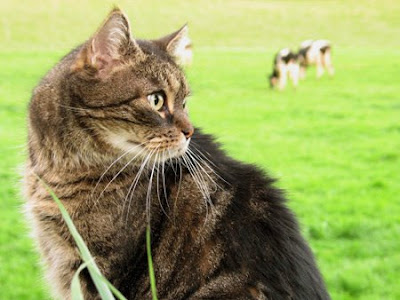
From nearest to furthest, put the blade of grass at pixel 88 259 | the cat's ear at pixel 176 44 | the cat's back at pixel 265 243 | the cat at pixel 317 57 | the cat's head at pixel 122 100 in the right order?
1. the blade of grass at pixel 88 259
2. the cat's back at pixel 265 243
3. the cat's head at pixel 122 100
4. the cat's ear at pixel 176 44
5. the cat at pixel 317 57

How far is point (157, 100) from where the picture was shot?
2.65 meters

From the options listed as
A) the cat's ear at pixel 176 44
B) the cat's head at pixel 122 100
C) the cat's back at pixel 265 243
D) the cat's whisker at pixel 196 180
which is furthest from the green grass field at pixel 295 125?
the cat's back at pixel 265 243

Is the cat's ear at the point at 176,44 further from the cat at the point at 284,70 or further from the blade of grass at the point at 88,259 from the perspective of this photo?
the cat at the point at 284,70

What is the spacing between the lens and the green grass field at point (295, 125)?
180 inches

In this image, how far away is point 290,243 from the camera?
253 cm

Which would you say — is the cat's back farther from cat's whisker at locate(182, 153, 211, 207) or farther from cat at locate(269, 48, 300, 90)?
cat at locate(269, 48, 300, 90)

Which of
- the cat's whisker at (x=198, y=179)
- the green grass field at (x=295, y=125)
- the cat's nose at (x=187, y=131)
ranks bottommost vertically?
the green grass field at (x=295, y=125)

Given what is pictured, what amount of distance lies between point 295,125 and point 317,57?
8.86m

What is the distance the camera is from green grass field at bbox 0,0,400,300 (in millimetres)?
4566

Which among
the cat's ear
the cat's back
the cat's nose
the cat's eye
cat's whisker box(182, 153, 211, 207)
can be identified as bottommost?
the cat's back

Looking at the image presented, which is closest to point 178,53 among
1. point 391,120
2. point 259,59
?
point 391,120

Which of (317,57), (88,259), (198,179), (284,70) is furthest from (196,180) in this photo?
(317,57)

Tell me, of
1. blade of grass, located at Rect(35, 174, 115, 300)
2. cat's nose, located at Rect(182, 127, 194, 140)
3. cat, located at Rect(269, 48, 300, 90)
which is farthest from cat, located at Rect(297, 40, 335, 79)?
blade of grass, located at Rect(35, 174, 115, 300)

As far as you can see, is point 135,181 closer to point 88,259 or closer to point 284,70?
point 88,259
